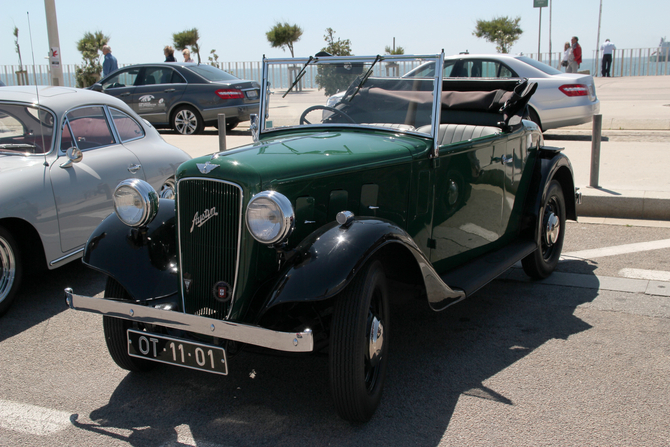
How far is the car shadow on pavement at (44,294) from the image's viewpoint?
400 centimetres

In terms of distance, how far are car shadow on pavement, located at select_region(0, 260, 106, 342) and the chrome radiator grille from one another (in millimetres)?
1726

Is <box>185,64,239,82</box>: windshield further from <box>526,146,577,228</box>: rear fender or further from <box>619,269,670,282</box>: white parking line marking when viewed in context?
<box>619,269,670,282</box>: white parking line marking

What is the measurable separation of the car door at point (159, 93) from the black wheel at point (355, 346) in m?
10.1

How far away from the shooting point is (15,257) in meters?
4.12

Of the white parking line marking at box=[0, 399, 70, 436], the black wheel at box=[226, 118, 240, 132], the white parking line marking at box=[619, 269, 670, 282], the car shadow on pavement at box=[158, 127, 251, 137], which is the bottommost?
the white parking line marking at box=[619, 269, 670, 282]

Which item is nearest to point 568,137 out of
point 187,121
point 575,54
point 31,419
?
point 187,121

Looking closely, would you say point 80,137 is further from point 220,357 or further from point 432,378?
point 432,378

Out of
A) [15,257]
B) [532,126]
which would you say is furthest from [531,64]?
[15,257]

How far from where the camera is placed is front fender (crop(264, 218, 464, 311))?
8.16 ft

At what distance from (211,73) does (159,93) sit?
1128 millimetres

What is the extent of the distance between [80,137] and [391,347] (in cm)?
A: 309

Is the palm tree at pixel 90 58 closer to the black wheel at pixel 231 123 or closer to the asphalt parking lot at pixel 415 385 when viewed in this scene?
the black wheel at pixel 231 123

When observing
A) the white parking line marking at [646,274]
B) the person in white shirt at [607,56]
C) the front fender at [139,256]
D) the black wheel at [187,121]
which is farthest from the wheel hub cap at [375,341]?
the person in white shirt at [607,56]

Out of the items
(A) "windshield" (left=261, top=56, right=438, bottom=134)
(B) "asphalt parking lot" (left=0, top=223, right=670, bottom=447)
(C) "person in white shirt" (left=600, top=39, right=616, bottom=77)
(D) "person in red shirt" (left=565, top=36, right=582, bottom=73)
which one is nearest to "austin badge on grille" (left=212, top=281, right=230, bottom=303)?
(B) "asphalt parking lot" (left=0, top=223, right=670, bottom=447)
